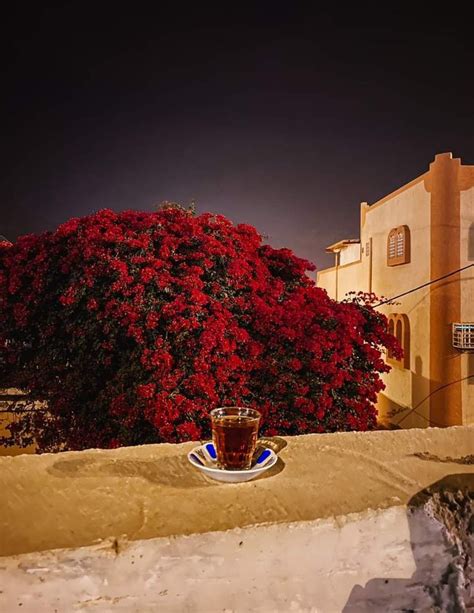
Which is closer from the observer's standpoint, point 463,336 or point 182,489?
point 182,489

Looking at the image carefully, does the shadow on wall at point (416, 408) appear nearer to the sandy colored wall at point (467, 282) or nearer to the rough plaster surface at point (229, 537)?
the sandy colored wall at point (467, 282)

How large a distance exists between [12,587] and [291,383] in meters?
2.43

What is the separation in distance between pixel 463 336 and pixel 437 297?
29.9 inches

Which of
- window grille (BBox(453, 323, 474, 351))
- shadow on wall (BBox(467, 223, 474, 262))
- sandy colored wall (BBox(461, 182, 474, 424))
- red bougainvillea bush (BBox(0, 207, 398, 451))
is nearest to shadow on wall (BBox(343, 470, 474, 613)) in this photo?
red bougainvillea bush (BBox(0, 207, 398, 451))

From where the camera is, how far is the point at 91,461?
1352mm

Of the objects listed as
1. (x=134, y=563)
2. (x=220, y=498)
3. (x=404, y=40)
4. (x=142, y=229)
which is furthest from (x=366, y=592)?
(x=404, y=40)

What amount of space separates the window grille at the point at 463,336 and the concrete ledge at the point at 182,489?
6.59 meters

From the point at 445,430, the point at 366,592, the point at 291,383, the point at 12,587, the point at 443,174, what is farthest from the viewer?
the point at 443,174

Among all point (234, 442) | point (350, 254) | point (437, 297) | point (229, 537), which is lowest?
point (229, 537)

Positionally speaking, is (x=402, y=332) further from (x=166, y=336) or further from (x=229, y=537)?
(x=229, y=537)

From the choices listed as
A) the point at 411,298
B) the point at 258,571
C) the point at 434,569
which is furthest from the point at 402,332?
the point at 258,571

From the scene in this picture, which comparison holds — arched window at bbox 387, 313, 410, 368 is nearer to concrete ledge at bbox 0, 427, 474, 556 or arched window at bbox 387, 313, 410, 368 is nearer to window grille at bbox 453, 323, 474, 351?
window grille at bbox 453, 323, 474, 351

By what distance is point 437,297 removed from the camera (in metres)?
7.77

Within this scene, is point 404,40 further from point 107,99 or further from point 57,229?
point 57,229
